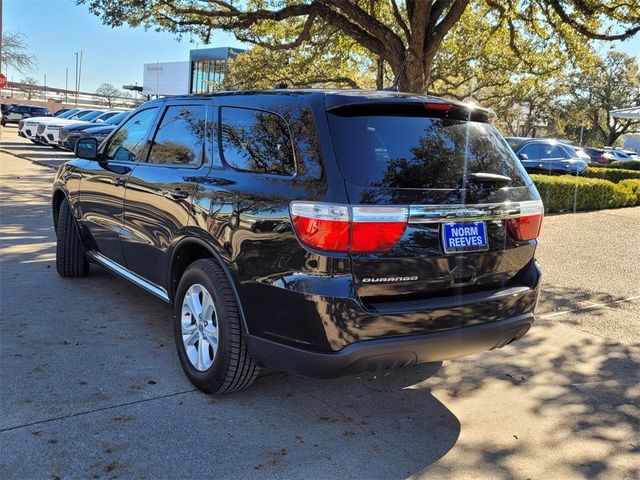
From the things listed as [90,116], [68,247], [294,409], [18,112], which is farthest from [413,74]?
[18,112]

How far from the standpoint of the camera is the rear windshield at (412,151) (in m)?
3.10

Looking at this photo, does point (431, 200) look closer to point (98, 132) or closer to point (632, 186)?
point (632, 186)

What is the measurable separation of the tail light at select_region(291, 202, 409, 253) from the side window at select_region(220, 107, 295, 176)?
1.19ft

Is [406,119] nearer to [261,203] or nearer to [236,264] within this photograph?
[261,203]

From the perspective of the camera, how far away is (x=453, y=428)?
11.5 feet

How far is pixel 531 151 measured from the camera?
16750mm

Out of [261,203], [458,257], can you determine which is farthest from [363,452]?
[261,203]

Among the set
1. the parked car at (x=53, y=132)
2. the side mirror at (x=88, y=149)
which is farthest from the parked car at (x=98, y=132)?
the side mirror at (x=88, y=149)

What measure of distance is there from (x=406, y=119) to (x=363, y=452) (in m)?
1.84

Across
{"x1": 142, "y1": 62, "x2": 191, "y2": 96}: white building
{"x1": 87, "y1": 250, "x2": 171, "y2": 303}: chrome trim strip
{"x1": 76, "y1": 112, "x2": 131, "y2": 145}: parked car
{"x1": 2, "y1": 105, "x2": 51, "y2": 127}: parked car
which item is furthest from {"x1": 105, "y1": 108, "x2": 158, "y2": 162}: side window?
{"x1": 142, "y1": 62, "x2": 191, "y2": 96}: white building

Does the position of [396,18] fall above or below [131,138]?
above

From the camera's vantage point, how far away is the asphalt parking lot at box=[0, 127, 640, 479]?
302cm

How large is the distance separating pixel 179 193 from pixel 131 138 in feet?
4.38

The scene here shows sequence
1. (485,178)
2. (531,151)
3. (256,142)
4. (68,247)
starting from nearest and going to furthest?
(485,178) < (256,142) < (68,247) < (531,151)
